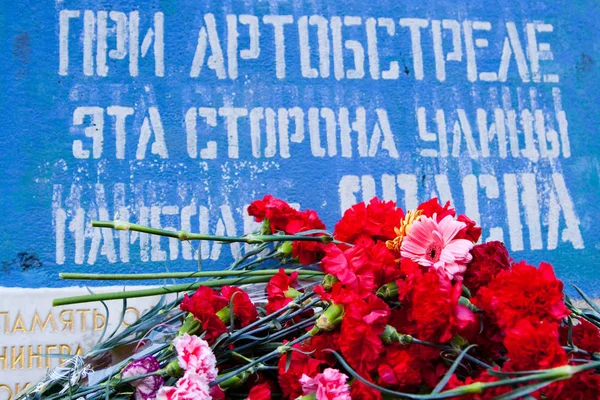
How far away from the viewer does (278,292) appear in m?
1.57

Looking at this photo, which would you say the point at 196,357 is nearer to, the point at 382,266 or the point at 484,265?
the point at 382,266

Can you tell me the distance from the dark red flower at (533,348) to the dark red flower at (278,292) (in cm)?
53

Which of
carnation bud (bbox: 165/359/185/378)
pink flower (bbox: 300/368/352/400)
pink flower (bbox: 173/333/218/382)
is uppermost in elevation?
pink flower (bbox: 173/333/218/382)

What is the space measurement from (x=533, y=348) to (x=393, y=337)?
0.27m

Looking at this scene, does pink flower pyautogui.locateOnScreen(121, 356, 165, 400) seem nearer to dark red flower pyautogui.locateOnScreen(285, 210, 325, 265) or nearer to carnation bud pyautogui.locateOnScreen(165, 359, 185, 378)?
carnation bud pyautogui.locateOnScreen(165, 359, 185, 378)

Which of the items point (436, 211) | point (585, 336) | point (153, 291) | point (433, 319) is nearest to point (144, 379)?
point (153, 291)

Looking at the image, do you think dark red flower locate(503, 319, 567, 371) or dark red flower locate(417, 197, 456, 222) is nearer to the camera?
dark red flower locate(503, 319, 567, 371)

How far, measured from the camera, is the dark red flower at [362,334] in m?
1.32

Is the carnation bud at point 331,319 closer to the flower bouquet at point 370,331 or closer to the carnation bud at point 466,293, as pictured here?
the flower bouquet at point 370,331

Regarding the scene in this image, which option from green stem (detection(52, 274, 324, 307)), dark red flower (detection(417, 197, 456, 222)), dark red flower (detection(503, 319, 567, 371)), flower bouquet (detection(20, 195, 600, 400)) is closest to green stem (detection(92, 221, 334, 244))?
flower bouquet (detection(20, 195, 600, 400))

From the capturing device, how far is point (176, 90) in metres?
2.25

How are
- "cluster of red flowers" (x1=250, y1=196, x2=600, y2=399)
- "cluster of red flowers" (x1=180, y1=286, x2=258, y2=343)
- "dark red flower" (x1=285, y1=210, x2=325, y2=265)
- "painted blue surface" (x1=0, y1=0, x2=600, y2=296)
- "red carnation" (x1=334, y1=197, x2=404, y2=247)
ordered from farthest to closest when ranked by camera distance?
"painted blue surface" (x1=0, y1=0, x2=600, y2=296) < "dark red flower" (x1=285, y1=210, x2=325, y2=265) < "red carnation" (x1=334, y1=197, x2=404, y2=247) < "cluster of red flowers" (x1=180, y1=286, x2=258, y2=343) < "cluster of red flowers" (x1=250, y1=196, x2=600, y2=399)

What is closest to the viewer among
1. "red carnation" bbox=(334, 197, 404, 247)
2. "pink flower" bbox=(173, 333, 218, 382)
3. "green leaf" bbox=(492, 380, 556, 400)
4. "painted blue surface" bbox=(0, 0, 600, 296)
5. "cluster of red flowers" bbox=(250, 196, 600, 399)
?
"green leaf" bbox=(492, 380, 556, 400)

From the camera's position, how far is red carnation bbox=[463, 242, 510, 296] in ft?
4.83
